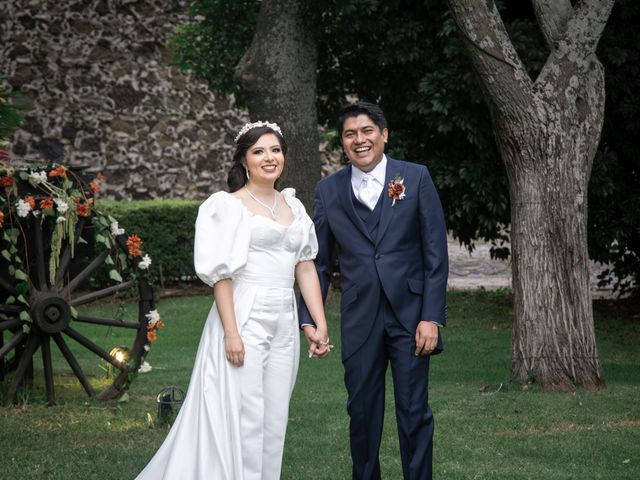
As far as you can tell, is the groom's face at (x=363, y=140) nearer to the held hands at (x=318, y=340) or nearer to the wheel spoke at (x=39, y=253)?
the held hands at (x=318, y=340)

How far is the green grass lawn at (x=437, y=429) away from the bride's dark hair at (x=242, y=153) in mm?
1825

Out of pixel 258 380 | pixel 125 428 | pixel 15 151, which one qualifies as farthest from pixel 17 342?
pixel 15 151

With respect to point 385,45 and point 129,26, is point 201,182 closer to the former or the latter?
point 129,26

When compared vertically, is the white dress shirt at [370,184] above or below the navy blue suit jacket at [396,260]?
above

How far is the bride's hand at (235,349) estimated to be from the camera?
4.73 meters

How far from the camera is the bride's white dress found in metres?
4.77

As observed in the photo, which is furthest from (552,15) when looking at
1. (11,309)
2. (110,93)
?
(110,93)

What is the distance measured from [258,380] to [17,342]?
11.3 ft

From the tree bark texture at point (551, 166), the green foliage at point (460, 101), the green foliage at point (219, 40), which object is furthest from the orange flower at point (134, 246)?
the green foliage at point (219, 40)

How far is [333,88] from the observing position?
45.3 feet

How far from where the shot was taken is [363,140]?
16.7ft

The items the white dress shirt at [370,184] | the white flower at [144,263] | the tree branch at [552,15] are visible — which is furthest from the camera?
the tree branch at [552,15]

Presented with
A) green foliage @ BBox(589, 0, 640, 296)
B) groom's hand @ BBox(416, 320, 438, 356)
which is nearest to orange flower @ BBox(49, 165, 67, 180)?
groom's hand @ BBox(416, 320, 438, 356)

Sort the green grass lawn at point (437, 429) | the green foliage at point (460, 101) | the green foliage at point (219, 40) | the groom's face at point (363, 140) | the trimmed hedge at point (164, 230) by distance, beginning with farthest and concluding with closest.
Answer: the trimmed hedge at point (164, 230) → the green foliage at point (219, 40) → the green foliage at point (460, 101) → the green grass lawn at point (437, 429) → the groom's face at point (363, 140)
